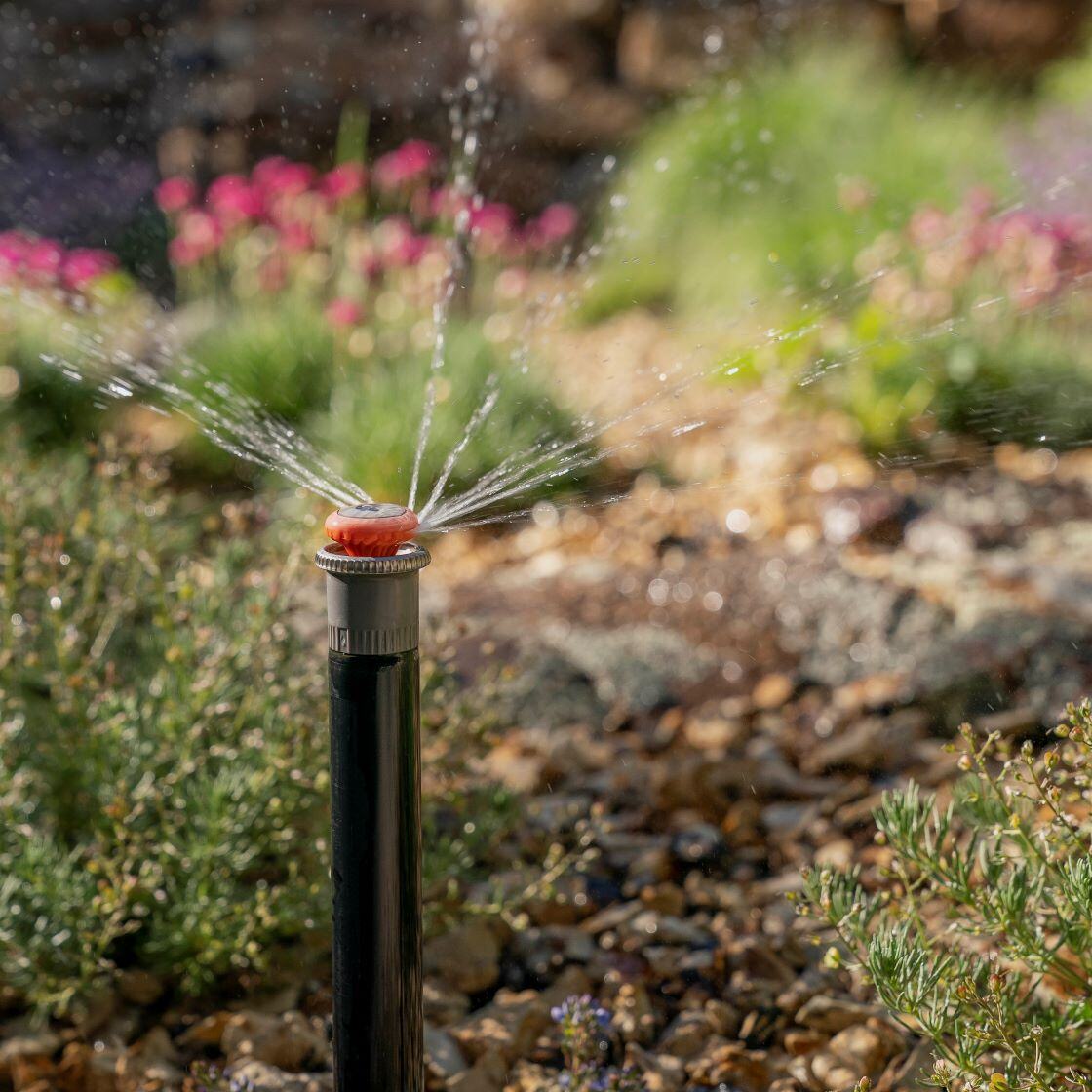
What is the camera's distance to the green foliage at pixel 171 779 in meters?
1.89

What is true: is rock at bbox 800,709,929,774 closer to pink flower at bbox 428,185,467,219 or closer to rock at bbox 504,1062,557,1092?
rock at bbox 504,1062,557,1092

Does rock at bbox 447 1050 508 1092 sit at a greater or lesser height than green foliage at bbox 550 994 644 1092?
lesser

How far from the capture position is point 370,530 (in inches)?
50.7

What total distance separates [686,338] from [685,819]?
365cm

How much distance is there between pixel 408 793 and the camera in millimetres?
1346

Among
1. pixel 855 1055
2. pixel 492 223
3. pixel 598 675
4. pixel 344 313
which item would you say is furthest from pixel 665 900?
pixel 492 223

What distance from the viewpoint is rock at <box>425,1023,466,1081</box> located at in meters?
1.89

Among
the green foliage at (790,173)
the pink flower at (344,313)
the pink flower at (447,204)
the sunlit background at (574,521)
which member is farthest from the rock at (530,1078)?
the pink flower at (447,204)

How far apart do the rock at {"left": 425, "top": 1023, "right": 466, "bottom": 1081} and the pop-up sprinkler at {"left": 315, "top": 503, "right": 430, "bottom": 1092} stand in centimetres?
51

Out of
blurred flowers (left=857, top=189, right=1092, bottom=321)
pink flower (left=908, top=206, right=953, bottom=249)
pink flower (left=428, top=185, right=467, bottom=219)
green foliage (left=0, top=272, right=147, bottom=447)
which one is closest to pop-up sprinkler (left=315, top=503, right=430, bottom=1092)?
green foliage (left=0, top=272, right=147, bottom=447)

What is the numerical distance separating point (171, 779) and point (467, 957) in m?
0.56

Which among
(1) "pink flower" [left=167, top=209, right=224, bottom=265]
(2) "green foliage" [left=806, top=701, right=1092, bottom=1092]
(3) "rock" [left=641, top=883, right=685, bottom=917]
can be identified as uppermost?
(1) "pink flower" [left=167, top=209, right=224, bottom=265]

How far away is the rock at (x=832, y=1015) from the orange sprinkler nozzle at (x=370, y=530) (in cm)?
104

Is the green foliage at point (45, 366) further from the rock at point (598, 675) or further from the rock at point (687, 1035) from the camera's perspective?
the rock at point (687, 1035)
